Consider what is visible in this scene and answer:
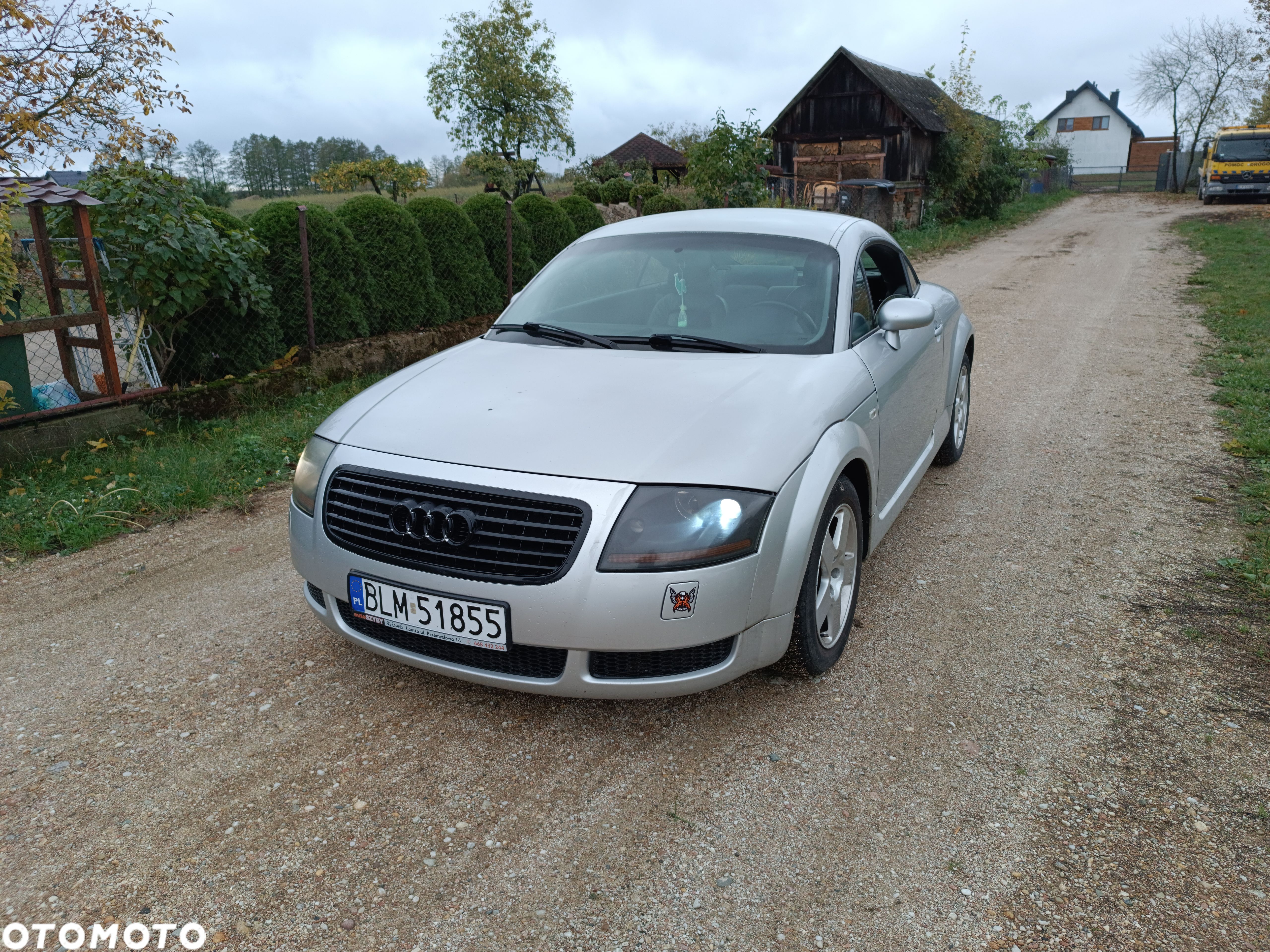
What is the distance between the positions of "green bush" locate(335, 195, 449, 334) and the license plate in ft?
20.3

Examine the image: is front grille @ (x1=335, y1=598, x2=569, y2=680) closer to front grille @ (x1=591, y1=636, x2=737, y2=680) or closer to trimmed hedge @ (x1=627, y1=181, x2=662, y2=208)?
front grille @ (x1=591, y1=636, x2=737, y2=680)

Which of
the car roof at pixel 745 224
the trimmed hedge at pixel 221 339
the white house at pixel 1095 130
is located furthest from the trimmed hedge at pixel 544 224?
the white house at pixel 1095 130

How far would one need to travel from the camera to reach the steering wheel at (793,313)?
11.6ft

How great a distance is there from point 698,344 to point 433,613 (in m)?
1.56

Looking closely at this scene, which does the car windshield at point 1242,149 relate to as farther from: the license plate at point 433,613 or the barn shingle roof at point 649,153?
the license plate at point 433,613

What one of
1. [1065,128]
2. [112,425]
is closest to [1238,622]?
[112,425]

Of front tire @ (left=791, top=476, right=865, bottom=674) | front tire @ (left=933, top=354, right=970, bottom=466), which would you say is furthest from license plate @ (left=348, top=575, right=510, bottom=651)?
front tire @ (left=933, top=354, right=970, bottom=466)

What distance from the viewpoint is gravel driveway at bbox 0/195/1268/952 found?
2.15m

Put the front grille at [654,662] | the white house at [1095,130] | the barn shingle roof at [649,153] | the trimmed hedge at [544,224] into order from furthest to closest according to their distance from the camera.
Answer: the white house at [1095,130] < the barn shingle roof at [649,153] < the trimmed hedge at [544,224] < the front grille at [654,662]

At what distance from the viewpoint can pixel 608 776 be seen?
8.76 ft

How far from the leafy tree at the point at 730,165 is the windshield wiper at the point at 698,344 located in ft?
41.5

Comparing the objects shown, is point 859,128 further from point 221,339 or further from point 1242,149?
point 221,339

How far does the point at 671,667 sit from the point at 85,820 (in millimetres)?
1747

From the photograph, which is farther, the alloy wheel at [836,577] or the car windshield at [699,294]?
the car windshield at [699,294]
